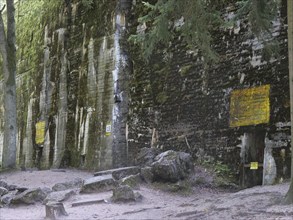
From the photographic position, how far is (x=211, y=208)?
708 cm

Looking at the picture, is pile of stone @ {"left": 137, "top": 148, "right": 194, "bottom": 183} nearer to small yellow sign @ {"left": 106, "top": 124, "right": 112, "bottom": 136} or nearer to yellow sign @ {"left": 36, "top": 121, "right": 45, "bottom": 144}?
small yellow sign @ {"left": 106, "top": 124, "right": 112, "bottom": 136}

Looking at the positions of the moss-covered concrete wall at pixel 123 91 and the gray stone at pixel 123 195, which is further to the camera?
the moss-covered concrete wall at pixel 123 91

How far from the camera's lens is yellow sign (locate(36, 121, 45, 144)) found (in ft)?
54.4

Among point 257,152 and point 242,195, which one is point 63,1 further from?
point 242,195

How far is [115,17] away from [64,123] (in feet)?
13.8

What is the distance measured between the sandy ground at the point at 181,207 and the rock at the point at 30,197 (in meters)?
0.15

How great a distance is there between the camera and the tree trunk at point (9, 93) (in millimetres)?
13711

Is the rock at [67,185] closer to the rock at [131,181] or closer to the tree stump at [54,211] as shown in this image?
the rock at [131,181]

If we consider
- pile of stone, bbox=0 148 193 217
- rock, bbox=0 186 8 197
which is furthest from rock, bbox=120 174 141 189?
Answer: rock, bbox=0 186 8 197

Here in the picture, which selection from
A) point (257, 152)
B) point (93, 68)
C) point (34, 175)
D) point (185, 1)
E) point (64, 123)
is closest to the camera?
point (185, 1)

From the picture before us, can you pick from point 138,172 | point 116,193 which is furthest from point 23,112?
point 116,193

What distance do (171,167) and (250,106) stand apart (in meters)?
2.25

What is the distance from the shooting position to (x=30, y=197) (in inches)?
338

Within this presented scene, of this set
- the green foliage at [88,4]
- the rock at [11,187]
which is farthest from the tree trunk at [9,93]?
the rock at [11,187]
